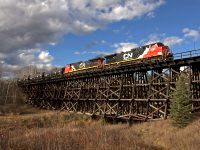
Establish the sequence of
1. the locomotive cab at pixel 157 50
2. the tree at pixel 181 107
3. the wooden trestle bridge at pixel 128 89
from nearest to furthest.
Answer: the tree at pixel 181 107 < the wooden trestle bridge at pixel 128 89 < the locomotive cab at pixel 157 50

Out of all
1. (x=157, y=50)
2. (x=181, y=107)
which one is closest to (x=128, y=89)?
(x=157, y=50)

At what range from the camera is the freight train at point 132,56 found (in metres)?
34.8

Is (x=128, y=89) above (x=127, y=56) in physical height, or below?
below

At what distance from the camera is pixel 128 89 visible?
1372 inches

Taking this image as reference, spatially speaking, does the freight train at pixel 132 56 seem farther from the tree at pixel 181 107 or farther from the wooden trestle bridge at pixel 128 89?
the tree at pixel 181 107

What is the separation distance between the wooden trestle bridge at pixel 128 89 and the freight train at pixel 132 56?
1395mm

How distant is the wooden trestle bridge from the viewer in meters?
28.6

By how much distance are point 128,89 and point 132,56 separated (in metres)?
5.98

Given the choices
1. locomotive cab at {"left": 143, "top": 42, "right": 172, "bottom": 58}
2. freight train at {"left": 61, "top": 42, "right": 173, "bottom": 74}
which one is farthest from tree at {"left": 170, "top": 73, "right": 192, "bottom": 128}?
locomotive cab at {"left": 143, "top": 42, "right": 172, "bottom": 58}

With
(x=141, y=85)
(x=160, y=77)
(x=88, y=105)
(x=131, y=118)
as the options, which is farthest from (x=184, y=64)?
(x=88, y=105)

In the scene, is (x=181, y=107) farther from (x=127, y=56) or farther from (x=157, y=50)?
(x=127, y=56)

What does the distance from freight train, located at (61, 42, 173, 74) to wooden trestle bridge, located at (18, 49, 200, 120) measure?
4.58ft

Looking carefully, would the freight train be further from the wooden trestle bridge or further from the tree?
the tree

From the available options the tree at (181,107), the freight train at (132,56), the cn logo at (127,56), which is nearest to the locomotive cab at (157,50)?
the freight train at (132,56)
